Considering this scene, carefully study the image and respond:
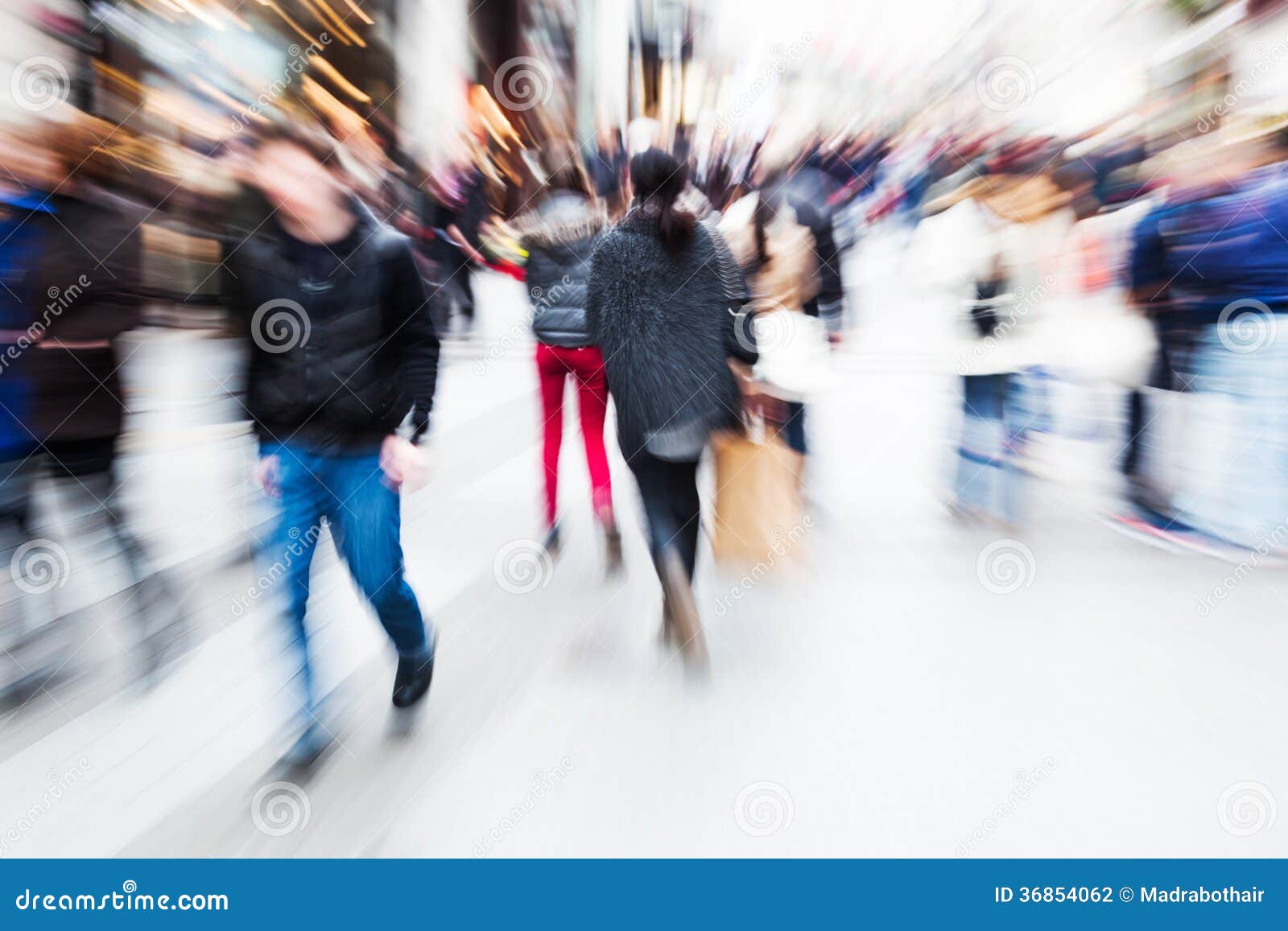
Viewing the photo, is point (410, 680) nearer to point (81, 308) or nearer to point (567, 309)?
point (81, 308)

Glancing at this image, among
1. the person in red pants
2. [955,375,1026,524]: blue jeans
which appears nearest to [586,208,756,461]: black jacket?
the person in red pants

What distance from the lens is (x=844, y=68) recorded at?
16.8m

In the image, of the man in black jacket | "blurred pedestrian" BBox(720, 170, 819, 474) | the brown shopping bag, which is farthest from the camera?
"blurred pedestrian" BBox(720, 170, 819, 474)

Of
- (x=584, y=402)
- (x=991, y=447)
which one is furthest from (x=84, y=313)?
(x=991, y=447)

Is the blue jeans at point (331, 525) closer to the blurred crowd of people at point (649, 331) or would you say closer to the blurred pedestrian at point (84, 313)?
the blurred crowd of people at point (649, 331)

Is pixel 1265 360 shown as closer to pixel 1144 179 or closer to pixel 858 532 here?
pixel 1144 179

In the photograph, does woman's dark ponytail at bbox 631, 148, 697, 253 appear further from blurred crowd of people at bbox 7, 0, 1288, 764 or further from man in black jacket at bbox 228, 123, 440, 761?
man in black jacket at bbox 228, 123, 440, 761

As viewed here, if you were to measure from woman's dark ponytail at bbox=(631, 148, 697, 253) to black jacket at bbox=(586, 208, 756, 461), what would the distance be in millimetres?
31

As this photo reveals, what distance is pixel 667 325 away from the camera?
2555 mm

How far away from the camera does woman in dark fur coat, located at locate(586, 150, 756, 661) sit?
2500mm

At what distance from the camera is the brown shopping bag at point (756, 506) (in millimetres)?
2992

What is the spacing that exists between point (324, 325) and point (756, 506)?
62.8 inches

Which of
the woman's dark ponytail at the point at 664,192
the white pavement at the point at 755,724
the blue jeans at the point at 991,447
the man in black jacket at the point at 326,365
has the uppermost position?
the woman's dark ponytail at the point at 664,192

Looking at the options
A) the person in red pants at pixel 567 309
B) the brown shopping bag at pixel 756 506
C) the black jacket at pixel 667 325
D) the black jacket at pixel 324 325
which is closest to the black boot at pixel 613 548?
the person in red pants at pixel 567 309
